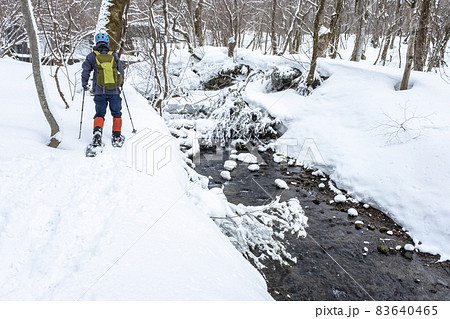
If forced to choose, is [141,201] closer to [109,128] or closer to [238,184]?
[109,128]

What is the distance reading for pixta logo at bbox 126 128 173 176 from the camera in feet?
12.8

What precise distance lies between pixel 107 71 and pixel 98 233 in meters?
2.71

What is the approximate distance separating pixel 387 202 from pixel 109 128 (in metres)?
6.54

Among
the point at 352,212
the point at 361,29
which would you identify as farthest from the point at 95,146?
the point at 361,29

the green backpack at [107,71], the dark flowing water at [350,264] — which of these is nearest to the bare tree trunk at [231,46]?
the dark flowing water at [350,264]

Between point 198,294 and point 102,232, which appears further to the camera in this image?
point 102,232

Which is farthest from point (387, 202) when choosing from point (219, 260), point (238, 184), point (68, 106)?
point (68, 106)

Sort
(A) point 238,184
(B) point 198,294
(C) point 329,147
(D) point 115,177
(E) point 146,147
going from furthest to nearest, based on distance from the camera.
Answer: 1. (C) point 329,147
2. (A) point 238,184
3. (E) point 146,147
4. (D) point 115,177
5. (B) point 198,294

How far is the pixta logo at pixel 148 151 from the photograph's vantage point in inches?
154

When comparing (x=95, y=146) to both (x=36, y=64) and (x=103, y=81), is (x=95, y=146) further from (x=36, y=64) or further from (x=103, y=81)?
(x=36, y=64)

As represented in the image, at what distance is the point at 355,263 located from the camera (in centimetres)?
479

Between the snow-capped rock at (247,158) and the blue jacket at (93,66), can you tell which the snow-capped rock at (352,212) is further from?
the blue jacket at (93,66)

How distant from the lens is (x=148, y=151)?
4309mm

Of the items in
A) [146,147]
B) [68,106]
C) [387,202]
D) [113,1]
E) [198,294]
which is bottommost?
[387,202]
